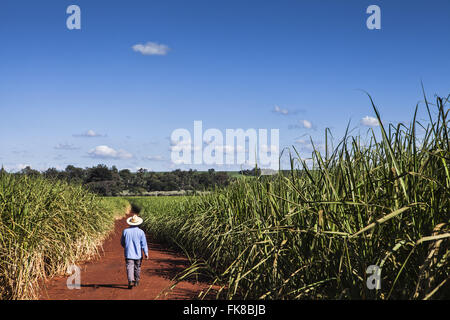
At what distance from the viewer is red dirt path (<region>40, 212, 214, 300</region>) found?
664 centimetres

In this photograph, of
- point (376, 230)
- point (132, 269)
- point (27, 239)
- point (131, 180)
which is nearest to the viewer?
point (376, 230)

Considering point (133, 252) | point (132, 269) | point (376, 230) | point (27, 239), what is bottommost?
point (132, 269)

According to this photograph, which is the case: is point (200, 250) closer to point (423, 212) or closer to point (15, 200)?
point (15, 200)

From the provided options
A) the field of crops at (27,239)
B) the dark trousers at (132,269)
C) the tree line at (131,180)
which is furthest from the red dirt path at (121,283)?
the tree line at (131,180)

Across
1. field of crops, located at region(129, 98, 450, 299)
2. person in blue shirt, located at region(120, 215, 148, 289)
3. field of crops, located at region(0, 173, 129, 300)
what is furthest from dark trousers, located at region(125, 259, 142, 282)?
field of crops, located at region(129, 98, 450, 299)

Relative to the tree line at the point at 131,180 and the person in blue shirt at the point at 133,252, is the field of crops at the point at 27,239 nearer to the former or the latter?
the person in blue shirt at the point at 133,252

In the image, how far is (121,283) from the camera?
808 centimetres

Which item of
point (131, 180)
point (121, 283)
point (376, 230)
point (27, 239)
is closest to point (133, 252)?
point (121, 283)

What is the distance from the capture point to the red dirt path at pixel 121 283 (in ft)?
21.8

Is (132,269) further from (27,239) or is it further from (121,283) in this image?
(27,239)

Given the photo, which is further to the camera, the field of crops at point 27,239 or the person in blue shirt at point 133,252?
the person in blue shirt at point 133,252
